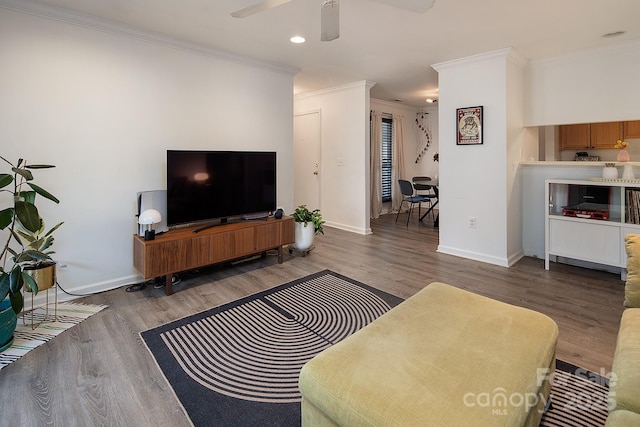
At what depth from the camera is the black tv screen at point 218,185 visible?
3236 millimetres

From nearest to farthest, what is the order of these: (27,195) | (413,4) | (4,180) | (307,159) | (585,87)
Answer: (413,4)
(4,180)
(27,195)
(585,87)
(307,159)

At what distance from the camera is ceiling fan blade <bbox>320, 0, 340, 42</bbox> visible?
6.54 ft

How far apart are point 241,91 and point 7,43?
2022 mm

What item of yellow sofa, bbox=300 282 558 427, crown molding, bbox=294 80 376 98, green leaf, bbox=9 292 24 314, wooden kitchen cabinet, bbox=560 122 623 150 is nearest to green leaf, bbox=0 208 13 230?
green leaf, bbox=9 292 24 314

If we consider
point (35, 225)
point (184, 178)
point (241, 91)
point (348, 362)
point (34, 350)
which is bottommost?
point (34, 350)

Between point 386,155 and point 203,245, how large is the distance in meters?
5.18

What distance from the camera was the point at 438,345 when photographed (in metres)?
1.41

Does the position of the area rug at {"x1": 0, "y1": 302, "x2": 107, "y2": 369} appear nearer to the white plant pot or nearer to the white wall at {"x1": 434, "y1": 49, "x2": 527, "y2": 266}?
the white plant pot

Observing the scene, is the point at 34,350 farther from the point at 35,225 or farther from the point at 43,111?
the point at 43,111

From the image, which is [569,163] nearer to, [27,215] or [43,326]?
[27,215]

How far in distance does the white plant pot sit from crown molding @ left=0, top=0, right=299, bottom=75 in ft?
6.58

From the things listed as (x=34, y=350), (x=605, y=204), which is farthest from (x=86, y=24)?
(x=605, y=204)

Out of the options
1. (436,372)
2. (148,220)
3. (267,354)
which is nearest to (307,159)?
(148,220)

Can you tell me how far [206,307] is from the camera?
2.81 meters
